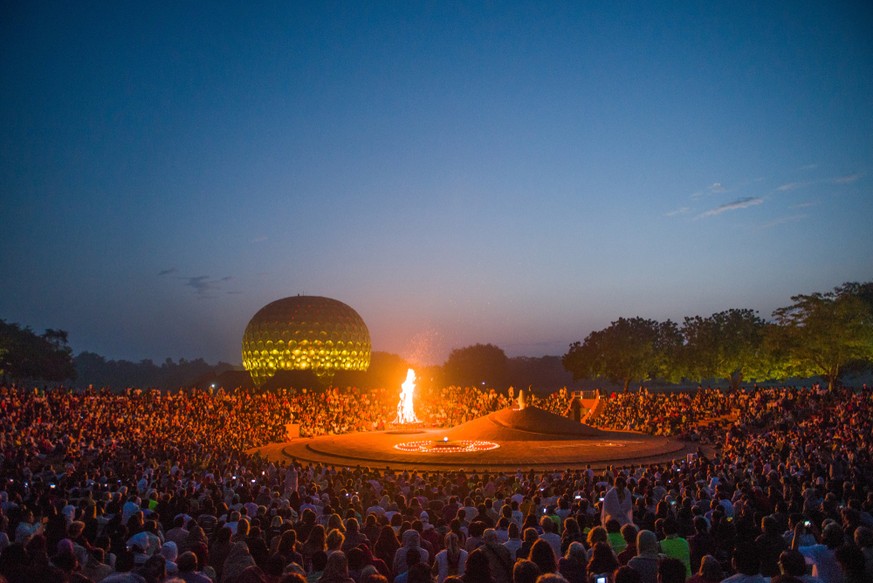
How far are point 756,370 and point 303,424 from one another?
39316 mm

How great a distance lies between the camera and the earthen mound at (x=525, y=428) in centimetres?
3584

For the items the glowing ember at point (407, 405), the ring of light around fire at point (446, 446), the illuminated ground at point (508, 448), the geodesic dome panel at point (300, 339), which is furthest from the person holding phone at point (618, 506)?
the geodesic dome panel at point (300, 339)

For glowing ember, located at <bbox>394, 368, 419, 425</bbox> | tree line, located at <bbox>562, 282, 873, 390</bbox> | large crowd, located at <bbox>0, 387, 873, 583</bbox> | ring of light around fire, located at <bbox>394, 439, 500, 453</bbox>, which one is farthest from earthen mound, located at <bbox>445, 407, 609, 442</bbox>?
tree line, located at <bbox>562, 282, 873, 390</bbox>

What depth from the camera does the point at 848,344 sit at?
1737 inches

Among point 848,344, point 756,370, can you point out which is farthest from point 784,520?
point 756,370

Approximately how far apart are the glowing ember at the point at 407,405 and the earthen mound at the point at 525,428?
12475 mm

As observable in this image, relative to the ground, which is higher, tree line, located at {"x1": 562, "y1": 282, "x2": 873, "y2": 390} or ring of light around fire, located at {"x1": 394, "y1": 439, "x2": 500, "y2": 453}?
tree line, located at {"x1": 562, "y1": 282, "x2": 873, "y2": 390}

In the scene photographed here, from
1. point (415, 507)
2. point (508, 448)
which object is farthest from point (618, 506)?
point (508, 448)

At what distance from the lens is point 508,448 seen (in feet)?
105

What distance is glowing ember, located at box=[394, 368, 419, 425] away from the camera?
50688 mm

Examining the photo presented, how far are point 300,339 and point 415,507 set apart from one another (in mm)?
59412

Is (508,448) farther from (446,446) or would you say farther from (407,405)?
(407,405)

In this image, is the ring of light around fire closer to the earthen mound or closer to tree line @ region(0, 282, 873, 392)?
the earthen mound

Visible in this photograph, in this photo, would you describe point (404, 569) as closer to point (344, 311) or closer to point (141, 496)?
point (141, 496)
